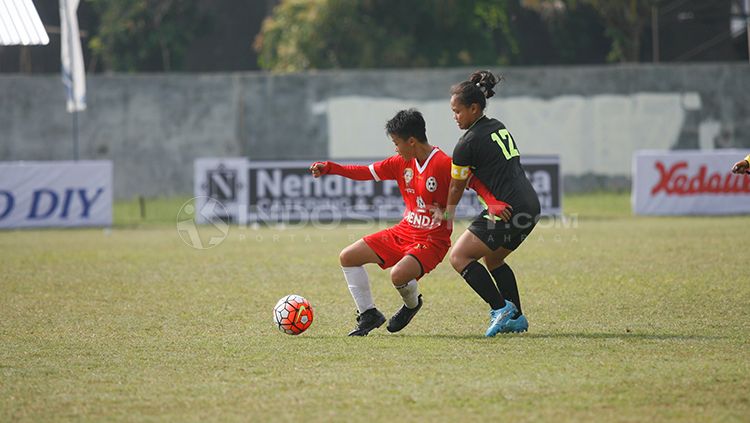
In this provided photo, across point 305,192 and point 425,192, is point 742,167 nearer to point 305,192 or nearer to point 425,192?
point 425,192

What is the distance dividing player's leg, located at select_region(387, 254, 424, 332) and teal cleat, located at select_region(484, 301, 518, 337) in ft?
2.00

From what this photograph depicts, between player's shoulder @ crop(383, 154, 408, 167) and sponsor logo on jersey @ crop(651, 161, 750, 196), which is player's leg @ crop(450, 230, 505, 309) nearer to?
player's shoulder @ crop(383, 154, 408, 167)

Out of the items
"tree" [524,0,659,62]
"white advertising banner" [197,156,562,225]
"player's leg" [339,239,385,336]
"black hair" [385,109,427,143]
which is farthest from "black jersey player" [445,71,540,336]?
"tree" [524,0,659,62]

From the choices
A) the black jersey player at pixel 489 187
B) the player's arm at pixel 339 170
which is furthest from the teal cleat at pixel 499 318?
the player's arm at pixel 339 170

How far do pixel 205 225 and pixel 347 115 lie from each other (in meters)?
8.30

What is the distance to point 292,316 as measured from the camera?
8.15 m

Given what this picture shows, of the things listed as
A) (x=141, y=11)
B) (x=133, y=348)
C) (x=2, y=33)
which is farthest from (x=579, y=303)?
(x=141, y=11)

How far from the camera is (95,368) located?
22.7 ft

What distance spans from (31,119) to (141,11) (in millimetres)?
8975

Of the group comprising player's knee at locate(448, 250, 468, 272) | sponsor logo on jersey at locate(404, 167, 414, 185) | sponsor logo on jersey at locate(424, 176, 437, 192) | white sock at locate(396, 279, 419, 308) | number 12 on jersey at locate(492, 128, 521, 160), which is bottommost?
white sock at locate(396, 279, 419, 308)

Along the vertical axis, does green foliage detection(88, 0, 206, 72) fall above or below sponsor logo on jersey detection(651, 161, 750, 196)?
above

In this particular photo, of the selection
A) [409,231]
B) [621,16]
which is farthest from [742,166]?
[621,16]

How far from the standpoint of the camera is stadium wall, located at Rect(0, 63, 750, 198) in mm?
28156

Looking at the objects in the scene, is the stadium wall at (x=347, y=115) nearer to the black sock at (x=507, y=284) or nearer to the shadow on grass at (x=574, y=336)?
the black sock at (x=507, y=284)
